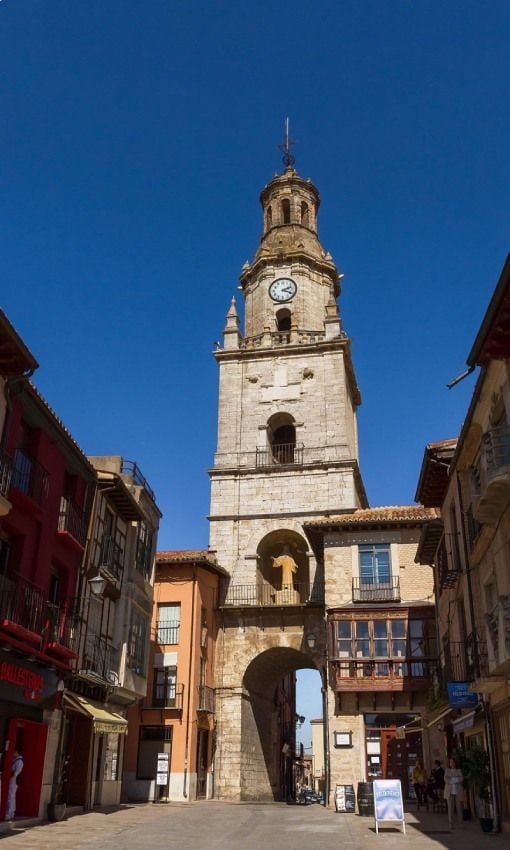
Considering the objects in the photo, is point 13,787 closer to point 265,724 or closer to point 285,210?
point 265,724

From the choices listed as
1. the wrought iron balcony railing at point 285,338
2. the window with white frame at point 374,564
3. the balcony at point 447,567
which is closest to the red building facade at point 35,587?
the balcony at point 447,567

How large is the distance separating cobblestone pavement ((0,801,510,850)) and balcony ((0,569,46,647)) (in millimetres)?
3836

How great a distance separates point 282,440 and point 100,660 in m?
22.1

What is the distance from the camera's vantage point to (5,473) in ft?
54.0

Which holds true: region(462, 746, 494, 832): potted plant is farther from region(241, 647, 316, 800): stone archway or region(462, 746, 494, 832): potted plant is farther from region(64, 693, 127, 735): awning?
region(241, 647, 316, 800): stone archway

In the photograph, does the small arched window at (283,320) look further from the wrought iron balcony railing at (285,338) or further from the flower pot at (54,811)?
the flower pot at (54,811)

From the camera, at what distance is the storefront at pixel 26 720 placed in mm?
16609

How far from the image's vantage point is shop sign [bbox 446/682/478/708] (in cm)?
1862

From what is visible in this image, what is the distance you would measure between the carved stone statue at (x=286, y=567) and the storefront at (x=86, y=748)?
15.8 meters

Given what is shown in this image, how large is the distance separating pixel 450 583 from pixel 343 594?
941 centimetres

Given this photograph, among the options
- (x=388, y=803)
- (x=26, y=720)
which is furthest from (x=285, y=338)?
(x=388, y=803)

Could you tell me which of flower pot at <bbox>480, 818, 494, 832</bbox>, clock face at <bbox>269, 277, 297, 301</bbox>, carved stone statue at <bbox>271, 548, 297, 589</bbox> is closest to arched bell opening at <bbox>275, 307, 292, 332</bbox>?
clock face at <bbox>269, 277, 297, 301</bbox>

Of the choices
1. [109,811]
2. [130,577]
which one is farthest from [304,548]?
[109,811]

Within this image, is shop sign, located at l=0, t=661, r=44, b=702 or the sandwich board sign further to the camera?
the sandwich board sign
